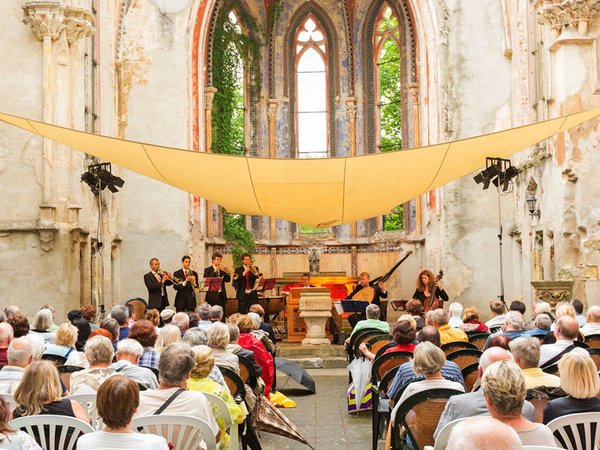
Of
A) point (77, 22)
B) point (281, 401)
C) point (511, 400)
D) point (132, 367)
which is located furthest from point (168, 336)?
point (77, 22)

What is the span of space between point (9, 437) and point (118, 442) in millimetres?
441

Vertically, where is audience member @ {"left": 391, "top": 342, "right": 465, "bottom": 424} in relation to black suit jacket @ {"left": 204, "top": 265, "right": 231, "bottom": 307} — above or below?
below

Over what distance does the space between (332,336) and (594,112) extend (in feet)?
30.4

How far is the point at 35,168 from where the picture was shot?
1477 centimetres

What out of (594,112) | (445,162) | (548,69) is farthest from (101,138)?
(548,69)

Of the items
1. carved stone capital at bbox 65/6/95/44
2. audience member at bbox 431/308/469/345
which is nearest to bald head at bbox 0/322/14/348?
audience member at bbox 431/308/469/345

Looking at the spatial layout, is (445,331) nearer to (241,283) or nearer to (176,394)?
(176,394)

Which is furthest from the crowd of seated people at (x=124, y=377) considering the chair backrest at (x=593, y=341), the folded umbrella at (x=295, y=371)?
the chair backrest at (x=593, y=341)

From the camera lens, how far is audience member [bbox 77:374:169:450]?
3814mm

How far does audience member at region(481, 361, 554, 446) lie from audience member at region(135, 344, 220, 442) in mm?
1668

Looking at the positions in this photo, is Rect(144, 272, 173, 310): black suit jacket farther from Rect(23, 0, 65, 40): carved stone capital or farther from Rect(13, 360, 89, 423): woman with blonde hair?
Rect(13, 360, 89, 423): woman with blonde hair

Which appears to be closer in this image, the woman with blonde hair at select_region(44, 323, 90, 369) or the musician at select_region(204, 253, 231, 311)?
the woman with blonde hair at select_region(44, 323, 90, 369)

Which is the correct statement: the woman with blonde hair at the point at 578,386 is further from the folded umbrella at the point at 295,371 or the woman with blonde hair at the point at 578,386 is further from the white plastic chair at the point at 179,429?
the folded umbrella at the point at 295,371

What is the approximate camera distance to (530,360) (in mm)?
5383
